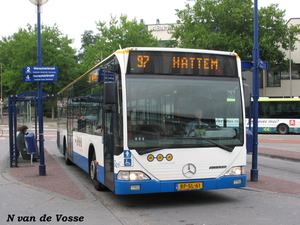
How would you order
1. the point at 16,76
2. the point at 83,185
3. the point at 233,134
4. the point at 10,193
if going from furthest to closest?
the point at 16,76
the point at 83,185
the point at 10,193
the point at 233,134

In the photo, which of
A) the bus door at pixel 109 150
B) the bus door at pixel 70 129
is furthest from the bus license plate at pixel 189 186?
the bus door at pixel 70 129


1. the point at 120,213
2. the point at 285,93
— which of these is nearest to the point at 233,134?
the point at 120,213

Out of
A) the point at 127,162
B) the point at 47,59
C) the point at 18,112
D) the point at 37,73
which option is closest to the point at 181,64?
the point at 127,162

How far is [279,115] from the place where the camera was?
30.6 meters

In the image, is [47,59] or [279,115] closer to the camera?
[279,115]

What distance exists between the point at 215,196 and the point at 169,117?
7.56ft

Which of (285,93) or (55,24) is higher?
(55,24)

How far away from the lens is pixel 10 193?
7926 mm

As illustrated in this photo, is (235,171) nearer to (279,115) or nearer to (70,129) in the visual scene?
(70,129)

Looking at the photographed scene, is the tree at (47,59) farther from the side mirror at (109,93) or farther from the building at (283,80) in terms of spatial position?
the side mirror at (109,93)

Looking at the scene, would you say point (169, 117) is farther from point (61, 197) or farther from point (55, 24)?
point (55, 24)

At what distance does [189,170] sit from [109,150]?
1.54 meters

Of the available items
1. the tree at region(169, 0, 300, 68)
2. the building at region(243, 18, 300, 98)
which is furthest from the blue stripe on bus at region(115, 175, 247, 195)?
the building at region(243, 18, 300, 98)

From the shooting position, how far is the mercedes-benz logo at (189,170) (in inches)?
255
